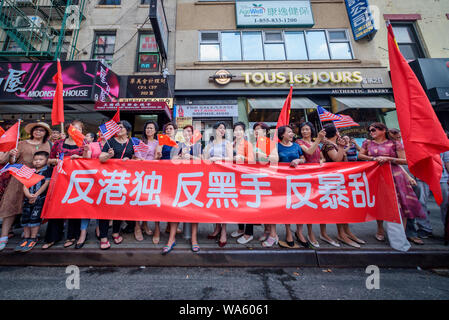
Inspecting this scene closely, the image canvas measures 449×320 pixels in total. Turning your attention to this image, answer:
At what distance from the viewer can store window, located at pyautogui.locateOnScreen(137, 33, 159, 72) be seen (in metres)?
8.85

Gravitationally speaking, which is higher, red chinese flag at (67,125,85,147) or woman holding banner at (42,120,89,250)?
red chinese flag at (67,125,85,147)

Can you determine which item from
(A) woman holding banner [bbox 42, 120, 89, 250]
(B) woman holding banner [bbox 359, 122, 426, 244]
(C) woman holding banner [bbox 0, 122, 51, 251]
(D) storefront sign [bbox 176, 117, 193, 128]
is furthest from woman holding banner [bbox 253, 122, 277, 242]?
(D) storefront sign [bbox 176, 117, 193, 128]

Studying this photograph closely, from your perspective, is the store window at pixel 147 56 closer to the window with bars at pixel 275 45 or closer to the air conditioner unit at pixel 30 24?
the window with bars at pixel 275 45

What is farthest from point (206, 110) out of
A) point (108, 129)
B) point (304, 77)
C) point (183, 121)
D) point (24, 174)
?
point (24, 174)

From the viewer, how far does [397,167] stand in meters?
3.29

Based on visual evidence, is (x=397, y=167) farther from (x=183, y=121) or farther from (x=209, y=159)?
(x=183, y=121)

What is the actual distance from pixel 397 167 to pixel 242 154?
114 inches

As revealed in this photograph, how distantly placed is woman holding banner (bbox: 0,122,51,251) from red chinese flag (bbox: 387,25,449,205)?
19.8 feet

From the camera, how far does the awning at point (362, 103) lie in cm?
778

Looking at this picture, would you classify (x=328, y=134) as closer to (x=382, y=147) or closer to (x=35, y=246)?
(x=382, y=147)

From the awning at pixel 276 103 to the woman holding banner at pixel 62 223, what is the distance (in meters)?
6.56

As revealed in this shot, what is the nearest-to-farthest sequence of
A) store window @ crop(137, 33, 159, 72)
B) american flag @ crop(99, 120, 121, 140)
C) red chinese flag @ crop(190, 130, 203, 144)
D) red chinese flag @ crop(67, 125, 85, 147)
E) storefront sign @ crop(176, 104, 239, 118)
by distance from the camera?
american flag @ crop(99, 120, 121, 140)
red chinese flag @ crop(67, 125, 85, 147)
red chinese flag @ crop(190, 130, 203, 144)
storefront sign @ crop(176, 104, 239, 118)
store window @ crop(137, 33, 159, 72)

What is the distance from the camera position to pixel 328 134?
354 centimetres

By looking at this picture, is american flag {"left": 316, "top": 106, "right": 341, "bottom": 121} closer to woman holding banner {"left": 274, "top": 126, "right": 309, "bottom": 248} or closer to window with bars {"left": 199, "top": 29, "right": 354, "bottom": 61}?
woman holding banner {"left": 274, "top": 126, "right": 309, "bottom": 248}
